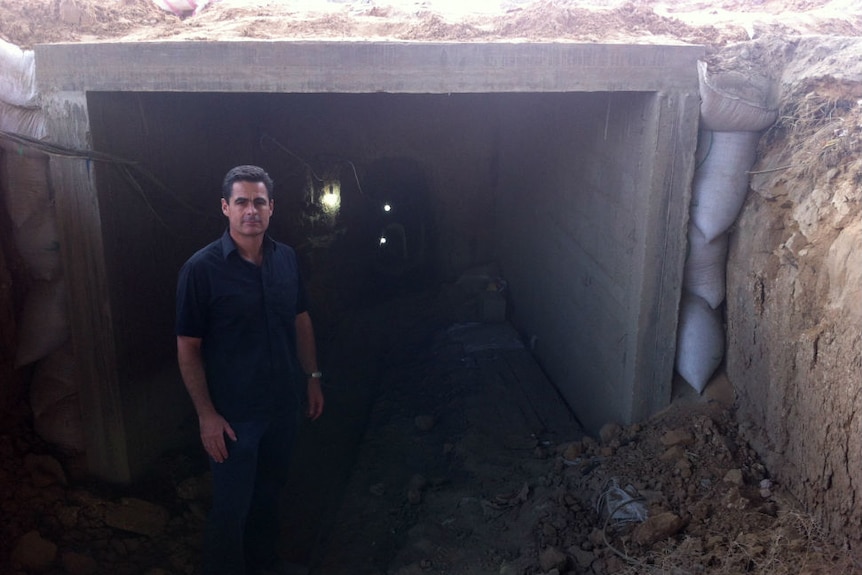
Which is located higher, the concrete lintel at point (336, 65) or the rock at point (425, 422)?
the concrete lintel at point (336, 65)

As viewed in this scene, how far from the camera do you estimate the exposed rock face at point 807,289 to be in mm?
3121

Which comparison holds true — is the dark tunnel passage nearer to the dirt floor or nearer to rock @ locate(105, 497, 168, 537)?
the dirt floor

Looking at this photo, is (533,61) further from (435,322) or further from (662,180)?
(435,322)

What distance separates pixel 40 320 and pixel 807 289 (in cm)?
425

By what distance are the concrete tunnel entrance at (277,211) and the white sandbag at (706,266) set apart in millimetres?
88

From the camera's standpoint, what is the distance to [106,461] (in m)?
4.29

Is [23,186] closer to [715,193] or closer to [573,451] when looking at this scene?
[573,451]

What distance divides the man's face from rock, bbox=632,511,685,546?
8.02ft

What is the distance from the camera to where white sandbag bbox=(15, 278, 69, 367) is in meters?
4.01

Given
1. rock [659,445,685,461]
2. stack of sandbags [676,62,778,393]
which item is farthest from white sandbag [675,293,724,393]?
rock [659,445,685,461]

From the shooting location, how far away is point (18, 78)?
12.9ft

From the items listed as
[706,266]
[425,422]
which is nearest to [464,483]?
[425,422]

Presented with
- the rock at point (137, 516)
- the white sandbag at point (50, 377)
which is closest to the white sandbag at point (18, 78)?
the white sandbag at point (50, 377)

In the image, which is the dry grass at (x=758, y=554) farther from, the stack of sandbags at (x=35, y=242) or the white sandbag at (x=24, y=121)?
the white sandbag at (x=24, y=121)
